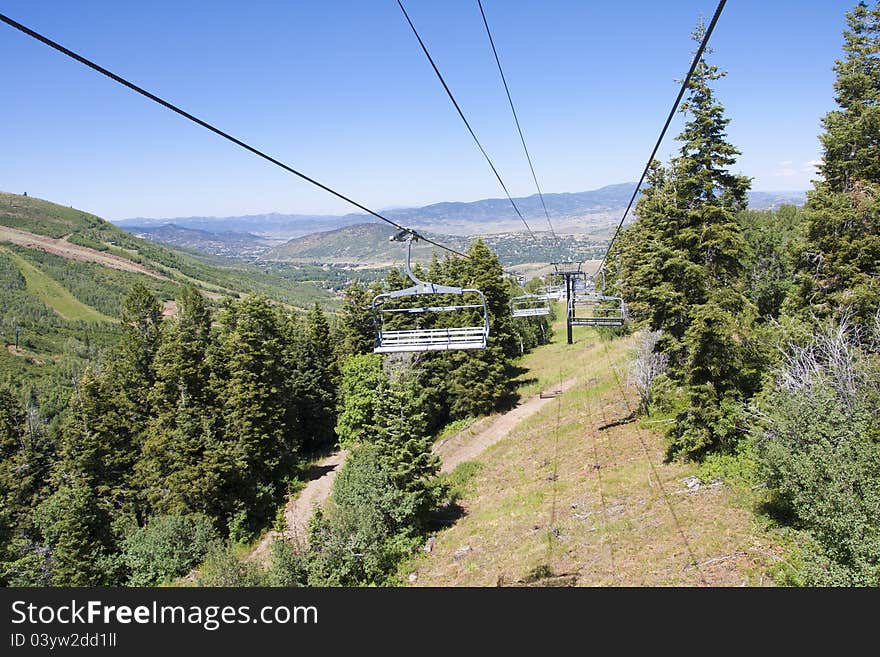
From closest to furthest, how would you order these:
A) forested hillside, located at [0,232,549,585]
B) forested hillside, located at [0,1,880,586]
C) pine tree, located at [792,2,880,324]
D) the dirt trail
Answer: forested hillside, located at [0,1,880,586] → pine tree, located at [792,2,880,324] → forested hillside, located at [0,232,549,585] → the dirt trail

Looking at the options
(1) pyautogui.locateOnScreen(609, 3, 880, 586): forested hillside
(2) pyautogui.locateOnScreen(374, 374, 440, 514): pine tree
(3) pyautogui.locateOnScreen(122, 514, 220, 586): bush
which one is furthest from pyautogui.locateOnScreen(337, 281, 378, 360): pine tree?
(1) pyautogui.locateOnScreen(609, 3, 880, 586): forested hillside

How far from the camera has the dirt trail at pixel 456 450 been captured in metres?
34.6

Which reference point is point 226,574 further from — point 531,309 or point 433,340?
point 531,309

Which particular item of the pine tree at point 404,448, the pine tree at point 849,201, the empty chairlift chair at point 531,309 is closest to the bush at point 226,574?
the pine tree at point 404,448

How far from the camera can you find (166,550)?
2584 centimetres

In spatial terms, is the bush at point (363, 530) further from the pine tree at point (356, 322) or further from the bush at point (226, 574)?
the pine tree at point (356, 322)

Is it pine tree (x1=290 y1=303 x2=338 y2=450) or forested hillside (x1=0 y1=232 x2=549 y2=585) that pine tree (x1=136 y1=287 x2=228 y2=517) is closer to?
forested hillside (x1=0 y1=232 x2=549 y2=585)

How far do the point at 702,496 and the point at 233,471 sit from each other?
82.9 feet

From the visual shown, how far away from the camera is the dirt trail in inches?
1361

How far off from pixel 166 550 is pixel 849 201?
34.1 metres

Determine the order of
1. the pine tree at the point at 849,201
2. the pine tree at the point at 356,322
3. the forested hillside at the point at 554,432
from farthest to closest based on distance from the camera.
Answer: the pine tree at the point at 356,322 → the pine tree at the point at 849,201 → the forested hillside at the point at 554,432

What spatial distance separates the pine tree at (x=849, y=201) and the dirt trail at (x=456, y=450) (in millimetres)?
20986

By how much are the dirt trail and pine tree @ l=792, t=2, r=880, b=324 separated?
21.0 meters

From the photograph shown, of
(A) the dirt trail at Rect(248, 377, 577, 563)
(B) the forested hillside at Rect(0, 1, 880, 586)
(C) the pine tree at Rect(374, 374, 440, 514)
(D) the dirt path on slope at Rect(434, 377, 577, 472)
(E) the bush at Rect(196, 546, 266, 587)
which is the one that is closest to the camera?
(B) the forested hillside at Rect(0, 1, 880, 586)
